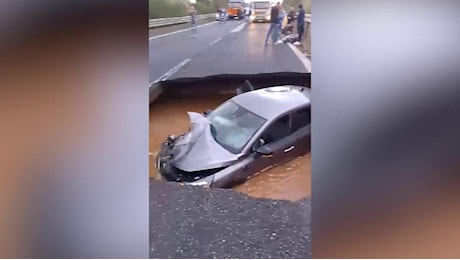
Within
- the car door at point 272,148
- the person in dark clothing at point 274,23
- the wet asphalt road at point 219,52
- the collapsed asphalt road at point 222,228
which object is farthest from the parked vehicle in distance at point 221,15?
the collapsed asphalt road at point 222,228

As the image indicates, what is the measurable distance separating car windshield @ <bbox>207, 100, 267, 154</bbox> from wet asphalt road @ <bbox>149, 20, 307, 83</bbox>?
146mm

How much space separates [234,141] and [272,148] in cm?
13

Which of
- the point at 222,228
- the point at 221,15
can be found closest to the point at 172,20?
the point at 221,15

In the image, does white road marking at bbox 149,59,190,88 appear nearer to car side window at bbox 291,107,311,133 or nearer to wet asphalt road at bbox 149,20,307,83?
wet asphalt road at bbox 149,20,307,83

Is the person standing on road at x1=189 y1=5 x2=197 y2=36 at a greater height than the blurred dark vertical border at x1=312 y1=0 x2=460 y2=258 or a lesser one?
greater

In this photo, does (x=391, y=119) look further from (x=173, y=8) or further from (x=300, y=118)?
(x=173, y=8)

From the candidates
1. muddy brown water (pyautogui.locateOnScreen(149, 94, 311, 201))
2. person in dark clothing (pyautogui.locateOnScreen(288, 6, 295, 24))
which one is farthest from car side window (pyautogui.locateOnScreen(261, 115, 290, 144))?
person in dark clothing (pyautogui.locateOnScreen(288, 6, 295, 24))

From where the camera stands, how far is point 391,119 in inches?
62.6

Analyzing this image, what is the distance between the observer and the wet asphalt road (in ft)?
5.42

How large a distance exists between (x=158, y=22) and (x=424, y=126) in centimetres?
94

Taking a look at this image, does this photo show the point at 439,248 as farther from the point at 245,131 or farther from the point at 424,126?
the point at 245,131

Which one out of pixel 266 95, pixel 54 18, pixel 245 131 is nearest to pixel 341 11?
pixel 266 95

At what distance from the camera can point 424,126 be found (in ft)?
5.20

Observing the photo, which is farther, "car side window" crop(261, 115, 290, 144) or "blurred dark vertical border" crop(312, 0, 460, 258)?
"car side window" crop(261, 115, 290, 144)
